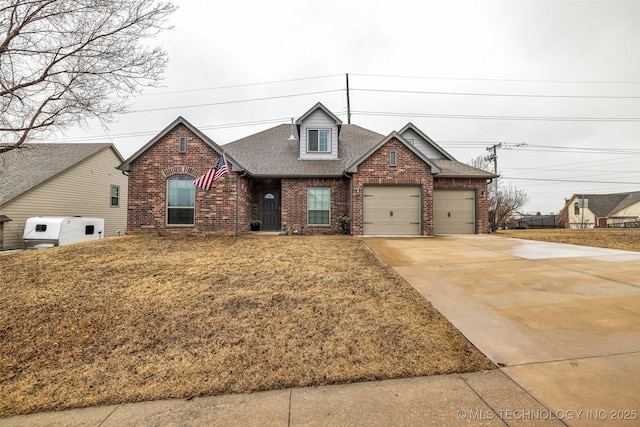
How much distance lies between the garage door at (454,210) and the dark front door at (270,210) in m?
7.92

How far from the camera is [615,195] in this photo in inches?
2003

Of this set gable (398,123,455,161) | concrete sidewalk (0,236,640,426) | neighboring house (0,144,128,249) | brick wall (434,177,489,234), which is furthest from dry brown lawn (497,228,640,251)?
neighboring house (0,144,128,249)

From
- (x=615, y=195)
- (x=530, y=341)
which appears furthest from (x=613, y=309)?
(x=615, y=195)

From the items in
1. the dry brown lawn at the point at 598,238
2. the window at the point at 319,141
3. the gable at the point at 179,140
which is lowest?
the dry brown lawn at the point at 598,238

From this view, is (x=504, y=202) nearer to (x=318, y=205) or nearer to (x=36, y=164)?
(x=318, y=205)

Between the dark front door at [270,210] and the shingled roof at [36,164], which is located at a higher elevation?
the shingled roof at [36,164]

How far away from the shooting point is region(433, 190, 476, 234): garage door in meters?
14.4

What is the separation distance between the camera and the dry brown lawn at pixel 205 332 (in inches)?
119

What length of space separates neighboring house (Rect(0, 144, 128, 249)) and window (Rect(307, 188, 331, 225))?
13.1 meters

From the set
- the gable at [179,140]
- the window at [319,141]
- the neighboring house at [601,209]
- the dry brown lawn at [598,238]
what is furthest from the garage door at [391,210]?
the neighboring house at [601,209]

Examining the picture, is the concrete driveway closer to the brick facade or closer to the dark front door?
the brick facade

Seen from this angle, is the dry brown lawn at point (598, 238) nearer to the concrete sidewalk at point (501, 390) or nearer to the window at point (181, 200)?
the concrete sidewalk at point (501, 390)

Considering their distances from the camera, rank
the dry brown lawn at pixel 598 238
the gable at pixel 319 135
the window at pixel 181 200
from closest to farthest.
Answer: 1. the dry brown lawn at pixel 598 238
2. the window at pixel 181 200
3. the gable at pixel 319 135

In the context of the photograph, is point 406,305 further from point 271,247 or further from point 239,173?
point 239,173
